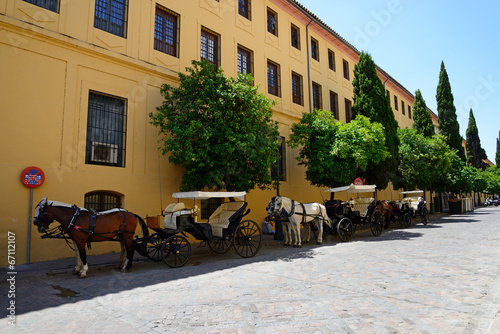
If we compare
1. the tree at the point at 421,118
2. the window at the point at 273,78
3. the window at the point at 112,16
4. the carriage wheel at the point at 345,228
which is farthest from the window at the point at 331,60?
the window at the point at 112,16

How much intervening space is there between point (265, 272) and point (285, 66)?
569 inches

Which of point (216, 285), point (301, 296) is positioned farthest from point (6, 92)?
point (301, 296)

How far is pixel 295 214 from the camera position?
11.7m

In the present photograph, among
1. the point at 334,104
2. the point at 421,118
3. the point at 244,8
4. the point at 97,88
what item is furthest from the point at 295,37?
the point at 421,118

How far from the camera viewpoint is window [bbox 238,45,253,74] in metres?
16.5

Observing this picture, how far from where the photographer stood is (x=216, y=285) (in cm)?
612

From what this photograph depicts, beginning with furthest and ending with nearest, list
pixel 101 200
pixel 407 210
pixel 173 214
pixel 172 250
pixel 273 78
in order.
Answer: pixel 407 210 < pixel 273 78 < pixel 101 200 < pixel 173 214 < pixel 172 250

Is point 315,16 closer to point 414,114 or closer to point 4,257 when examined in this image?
point 414,114

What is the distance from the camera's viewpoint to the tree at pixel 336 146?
1495cm

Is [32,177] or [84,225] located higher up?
[32,177]

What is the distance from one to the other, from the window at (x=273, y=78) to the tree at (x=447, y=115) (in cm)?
2617

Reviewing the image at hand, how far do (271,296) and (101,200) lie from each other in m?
7.92

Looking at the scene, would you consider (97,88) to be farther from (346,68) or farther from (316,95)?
(346,68)

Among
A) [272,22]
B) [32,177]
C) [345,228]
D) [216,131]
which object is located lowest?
[345,228]
